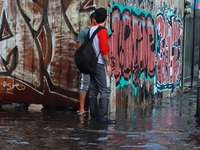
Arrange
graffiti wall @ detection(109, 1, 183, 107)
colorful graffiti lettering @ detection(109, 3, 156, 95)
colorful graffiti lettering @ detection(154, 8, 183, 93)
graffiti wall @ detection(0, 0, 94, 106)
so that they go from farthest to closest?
colorful graffiti lettering @ detection(154, 8, 183, 93) < graffiti wall @ detection(109, 1, 183, 107) < colorful graffiti lettering @ detection(109, 3, 156, 95) < graffiti wall @ detection(0, 0, 94, 106)

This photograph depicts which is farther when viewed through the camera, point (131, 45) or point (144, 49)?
point (144, 49)

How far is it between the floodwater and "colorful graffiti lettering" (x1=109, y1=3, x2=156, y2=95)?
0.98 metres

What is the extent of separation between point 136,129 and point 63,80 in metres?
2.15

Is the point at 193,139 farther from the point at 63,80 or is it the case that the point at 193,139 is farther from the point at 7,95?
the point at 7,95

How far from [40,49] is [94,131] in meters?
2.71

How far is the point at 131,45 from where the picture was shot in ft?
28.9

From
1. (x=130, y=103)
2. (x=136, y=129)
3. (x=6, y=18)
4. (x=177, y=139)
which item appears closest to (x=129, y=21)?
(x=130, y=103)

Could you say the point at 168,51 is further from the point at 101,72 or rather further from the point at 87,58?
the point at 87,58

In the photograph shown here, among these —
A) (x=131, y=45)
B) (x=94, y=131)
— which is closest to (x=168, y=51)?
(x=131, y=45)

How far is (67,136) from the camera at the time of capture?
5398 mm

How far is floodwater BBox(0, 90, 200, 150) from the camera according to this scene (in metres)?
4.98

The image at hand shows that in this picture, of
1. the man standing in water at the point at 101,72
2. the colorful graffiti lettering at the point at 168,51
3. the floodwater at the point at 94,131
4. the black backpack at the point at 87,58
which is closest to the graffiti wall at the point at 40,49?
the floodwater at the point at 94,131

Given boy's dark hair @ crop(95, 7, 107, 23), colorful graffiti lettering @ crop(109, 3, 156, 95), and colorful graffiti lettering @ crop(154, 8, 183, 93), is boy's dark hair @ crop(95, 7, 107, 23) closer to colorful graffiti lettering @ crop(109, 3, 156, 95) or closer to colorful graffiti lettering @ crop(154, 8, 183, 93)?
colorful graffiti lettering @ crop(109, 3, 156, 95)

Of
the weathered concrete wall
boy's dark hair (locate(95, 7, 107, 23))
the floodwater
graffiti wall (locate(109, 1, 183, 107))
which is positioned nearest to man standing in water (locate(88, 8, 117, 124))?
boy's dark hair (locate(95, 7, 107, 23))
